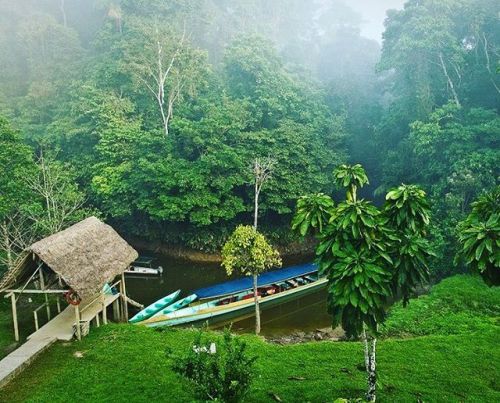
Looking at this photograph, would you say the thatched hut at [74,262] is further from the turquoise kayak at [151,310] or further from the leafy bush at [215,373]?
the leafy bush at [215,373]

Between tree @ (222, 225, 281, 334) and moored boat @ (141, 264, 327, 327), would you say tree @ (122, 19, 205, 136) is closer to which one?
moored boat @ (141, 264, 327, 327)

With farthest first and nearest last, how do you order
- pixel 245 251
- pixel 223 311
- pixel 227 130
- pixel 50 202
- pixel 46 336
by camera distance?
pixel 227 130 < pixel 50 202 < pixel 223 311 < pixel 245 251 < pixel 46 336

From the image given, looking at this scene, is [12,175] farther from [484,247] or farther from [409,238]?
[484,247]

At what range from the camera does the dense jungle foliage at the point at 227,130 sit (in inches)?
900

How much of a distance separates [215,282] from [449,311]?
12176mm

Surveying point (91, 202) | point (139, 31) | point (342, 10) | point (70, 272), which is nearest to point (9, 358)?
point (70, 272)

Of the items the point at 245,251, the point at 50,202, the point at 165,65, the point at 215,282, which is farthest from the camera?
the point at 165,65

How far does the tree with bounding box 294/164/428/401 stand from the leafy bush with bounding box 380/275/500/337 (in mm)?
7554

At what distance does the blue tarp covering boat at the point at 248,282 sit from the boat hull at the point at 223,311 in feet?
3.12

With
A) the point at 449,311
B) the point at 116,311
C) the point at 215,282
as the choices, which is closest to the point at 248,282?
the point at 215,282

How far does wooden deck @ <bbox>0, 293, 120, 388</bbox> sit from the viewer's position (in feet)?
41.2

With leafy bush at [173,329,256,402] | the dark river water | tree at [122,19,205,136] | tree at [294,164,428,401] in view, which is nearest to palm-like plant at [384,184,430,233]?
tree at [294,164,428,401]

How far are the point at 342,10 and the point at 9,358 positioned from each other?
74062 millimetres

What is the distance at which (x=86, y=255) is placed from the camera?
15.1m
